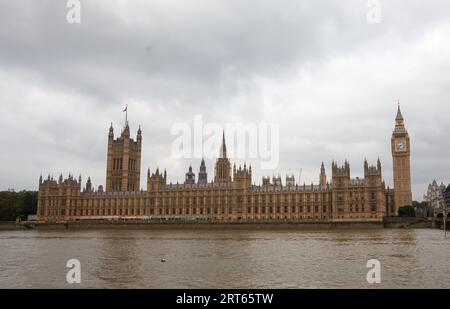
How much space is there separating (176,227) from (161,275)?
278 ft

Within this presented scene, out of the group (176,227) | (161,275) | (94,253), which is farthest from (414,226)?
(161,275)

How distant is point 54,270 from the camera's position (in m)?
33.4

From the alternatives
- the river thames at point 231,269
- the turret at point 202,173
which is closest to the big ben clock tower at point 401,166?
the turret at point 202,173

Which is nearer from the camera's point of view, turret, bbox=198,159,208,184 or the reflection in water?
the reflection in water

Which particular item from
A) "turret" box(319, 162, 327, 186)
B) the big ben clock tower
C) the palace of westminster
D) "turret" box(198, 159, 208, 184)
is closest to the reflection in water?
the palace of westminster

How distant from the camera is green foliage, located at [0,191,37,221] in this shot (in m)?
131

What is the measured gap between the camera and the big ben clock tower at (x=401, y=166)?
413 feet

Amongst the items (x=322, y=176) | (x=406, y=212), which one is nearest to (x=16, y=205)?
(x=322, y=176)

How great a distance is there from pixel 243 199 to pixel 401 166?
4323 cm

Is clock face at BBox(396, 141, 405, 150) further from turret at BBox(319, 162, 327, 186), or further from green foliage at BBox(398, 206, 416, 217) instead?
turret at BBox(319, 162, 327, 186)

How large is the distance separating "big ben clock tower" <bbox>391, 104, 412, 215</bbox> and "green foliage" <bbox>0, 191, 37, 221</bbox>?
344ft

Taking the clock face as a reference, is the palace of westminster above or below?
below

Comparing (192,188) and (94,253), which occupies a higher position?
(192,188)

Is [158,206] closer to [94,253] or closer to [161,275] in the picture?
[94,253]
